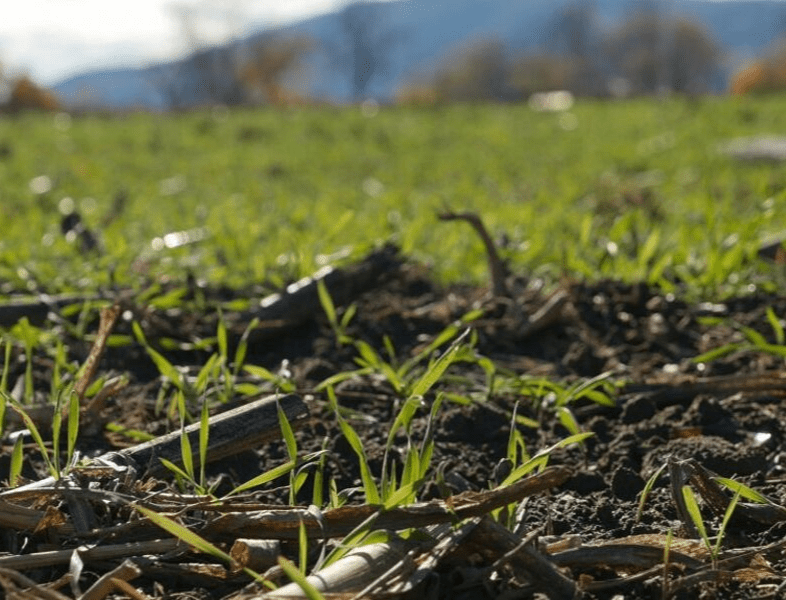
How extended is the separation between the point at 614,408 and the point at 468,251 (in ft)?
6.15

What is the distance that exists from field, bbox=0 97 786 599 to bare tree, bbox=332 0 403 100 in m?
103

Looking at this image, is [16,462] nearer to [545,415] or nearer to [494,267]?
[545,415]

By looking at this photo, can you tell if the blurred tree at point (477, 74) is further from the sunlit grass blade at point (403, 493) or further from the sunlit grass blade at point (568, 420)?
the sunlit grass blade at point (403, 493)

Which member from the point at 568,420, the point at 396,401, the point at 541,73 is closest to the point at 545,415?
the point at 568,420

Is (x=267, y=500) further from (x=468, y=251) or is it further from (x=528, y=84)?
(x=528, y=84)

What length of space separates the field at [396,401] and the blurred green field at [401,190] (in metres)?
0.04

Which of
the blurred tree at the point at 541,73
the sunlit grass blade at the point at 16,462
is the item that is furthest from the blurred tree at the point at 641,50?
the sunlit grass blade at the point at 16,462

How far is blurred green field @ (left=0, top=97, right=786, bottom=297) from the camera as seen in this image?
370 cm

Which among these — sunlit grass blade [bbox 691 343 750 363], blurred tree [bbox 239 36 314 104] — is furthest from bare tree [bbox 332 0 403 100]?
sunlit grass blade [bbox 691 343 750 363]

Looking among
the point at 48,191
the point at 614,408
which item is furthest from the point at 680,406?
the point at 48,191

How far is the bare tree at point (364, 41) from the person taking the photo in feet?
348

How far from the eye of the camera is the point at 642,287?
127 inches

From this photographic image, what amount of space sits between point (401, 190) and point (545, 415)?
5682 millimetres

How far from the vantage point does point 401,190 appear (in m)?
7.89
